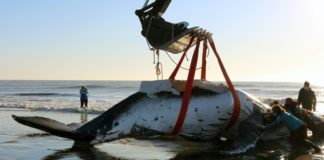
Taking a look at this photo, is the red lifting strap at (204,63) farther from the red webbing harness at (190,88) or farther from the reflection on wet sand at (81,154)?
the reflection on wet sand at (81,154)

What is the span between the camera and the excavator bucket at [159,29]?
10.5 m

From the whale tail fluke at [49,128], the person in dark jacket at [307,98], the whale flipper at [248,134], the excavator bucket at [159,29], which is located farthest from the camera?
the person in dark jacket at [307,98]

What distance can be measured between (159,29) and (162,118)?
7.29ft

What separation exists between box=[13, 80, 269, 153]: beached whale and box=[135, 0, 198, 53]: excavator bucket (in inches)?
45.8

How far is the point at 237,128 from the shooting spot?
12172 mm

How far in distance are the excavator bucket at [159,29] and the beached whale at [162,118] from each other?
116 centimetres

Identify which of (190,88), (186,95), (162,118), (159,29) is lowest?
(162,118)

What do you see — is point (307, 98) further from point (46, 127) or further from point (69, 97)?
point (69, 97)

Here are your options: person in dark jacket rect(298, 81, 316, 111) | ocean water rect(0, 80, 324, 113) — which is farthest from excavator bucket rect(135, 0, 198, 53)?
ocean water rect(0, 80, 324, 113)

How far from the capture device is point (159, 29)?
35.2 ft

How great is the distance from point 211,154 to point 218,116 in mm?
1081

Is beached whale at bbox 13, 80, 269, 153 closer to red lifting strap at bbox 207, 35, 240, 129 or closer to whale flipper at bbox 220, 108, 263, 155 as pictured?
whale flipper at bbox 220, 108, 263, 155

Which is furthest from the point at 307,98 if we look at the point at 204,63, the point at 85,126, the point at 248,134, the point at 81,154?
the point at 81,154

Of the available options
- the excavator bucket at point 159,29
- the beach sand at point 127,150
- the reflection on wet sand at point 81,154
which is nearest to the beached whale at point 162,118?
the reflection on wet sand at point 81,154
